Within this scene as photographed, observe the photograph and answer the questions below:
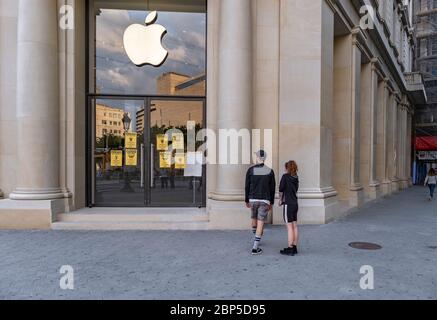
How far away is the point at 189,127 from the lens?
9641 millimetres

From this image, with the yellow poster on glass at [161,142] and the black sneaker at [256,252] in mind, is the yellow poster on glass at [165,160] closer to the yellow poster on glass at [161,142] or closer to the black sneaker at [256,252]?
the yellow poster on glass at [161,142]

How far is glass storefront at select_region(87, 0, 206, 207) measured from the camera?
957 cm

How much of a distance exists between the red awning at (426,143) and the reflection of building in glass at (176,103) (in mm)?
30467

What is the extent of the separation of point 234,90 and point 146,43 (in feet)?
10.7

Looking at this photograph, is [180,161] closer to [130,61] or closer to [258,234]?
[130,61]

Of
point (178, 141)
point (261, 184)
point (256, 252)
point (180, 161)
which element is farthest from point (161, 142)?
point (256, 252)

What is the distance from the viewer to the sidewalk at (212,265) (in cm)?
Result: 430

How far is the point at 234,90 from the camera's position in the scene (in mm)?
8227

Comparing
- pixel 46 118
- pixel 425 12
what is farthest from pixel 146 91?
pixel 425 12

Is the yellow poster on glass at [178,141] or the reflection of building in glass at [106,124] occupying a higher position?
the reflection of building in glass at [106,124]

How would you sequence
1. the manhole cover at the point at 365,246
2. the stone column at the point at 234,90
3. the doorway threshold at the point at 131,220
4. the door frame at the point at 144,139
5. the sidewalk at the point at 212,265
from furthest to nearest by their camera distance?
the door frame at the point at 144,139, the stone column at the point at 234,90, the doorway threshold at the point at 131,220, the manhole cover at the point at 365,246, the sidewalk at the point at 212,265

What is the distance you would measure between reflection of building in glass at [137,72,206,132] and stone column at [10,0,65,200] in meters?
2.44

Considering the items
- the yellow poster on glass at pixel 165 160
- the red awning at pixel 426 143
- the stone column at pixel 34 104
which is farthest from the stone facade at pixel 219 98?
the red awning at pixel 426 143

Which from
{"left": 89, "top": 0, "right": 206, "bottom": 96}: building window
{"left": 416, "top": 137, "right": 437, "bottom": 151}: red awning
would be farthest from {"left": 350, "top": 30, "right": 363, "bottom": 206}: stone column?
{"left": 416, "top": 137, "right": 437, "bottom": 151}: red awning
